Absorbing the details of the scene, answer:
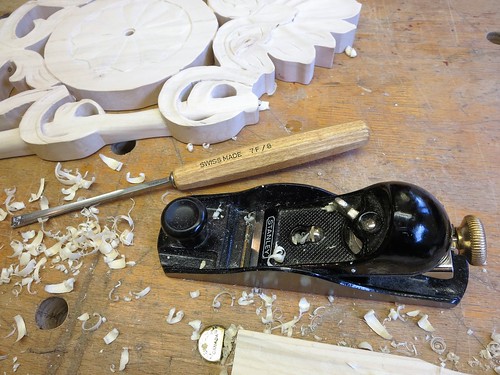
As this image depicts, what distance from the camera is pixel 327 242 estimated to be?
2.86 ft

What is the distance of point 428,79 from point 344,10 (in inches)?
13.4

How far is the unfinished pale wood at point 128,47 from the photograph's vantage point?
1.17 m

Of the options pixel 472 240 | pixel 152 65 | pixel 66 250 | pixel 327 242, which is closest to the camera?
pixel 472 240

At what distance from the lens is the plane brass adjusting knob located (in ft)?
2.52

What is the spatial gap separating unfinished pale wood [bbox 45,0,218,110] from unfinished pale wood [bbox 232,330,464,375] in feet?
2.50

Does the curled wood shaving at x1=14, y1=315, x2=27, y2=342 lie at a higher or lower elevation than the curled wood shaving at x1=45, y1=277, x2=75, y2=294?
lower

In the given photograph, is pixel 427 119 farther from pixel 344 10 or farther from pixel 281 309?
pixel 281 309

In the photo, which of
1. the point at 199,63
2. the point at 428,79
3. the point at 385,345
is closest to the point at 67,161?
the point at 199,63

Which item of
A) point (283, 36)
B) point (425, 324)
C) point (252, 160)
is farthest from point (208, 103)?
point (425, 324)

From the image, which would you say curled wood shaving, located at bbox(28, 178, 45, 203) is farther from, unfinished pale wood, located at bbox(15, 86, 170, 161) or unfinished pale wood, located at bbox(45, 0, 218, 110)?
unfinished pale wood, located at bbox(45, 0, 218, 110)

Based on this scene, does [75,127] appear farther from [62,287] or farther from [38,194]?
[62,287]

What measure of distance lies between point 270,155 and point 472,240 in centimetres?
48

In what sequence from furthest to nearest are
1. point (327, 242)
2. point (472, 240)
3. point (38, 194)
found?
point (38, 194), point (327, 242), point (472, 240)

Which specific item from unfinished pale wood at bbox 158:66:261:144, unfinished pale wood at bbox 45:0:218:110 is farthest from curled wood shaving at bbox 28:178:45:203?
unfinished pale wood at bbox 158:66:261:144
